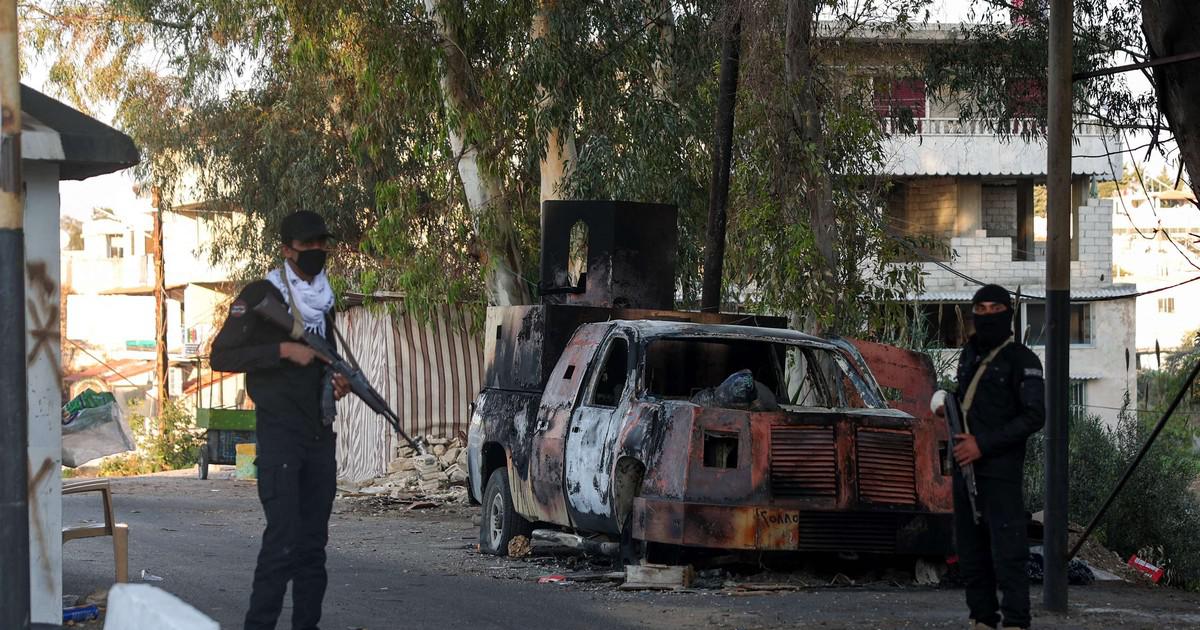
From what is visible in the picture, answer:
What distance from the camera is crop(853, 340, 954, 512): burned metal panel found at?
11.1 m

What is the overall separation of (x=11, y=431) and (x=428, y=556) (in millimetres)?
7551

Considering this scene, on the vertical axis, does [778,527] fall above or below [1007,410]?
below

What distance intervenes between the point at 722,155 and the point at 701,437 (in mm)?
7127

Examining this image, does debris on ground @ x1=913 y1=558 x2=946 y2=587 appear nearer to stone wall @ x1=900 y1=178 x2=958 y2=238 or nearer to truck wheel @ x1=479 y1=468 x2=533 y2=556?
truck wheel @ x1=479 y1=468 x2=533 y2=556

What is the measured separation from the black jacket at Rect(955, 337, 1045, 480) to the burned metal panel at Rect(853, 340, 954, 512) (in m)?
2.77

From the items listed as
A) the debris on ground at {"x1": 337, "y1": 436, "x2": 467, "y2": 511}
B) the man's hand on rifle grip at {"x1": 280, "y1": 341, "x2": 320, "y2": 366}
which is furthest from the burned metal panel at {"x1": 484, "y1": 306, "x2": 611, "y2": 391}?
the debris on ground at {"x1": 337, "y1": 436, "x2": 467, "y2": 511}

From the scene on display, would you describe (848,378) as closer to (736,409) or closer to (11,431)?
(736,409)

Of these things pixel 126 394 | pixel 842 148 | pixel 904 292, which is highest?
pixel 842 148

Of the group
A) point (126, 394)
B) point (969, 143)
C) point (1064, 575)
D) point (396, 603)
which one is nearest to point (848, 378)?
point (1064, 575)

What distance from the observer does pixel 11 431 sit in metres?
7.01

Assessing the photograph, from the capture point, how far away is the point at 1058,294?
10.2 m

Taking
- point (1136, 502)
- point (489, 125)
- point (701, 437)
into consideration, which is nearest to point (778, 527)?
point (701, 437)

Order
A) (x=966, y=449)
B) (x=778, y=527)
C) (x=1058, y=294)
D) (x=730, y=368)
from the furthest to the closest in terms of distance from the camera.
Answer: (x=730, y=368)
(x=778, y=527)
(x=1058, y=294)
(x=966, y=449)

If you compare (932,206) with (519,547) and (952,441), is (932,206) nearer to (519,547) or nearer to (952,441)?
(519,547)
